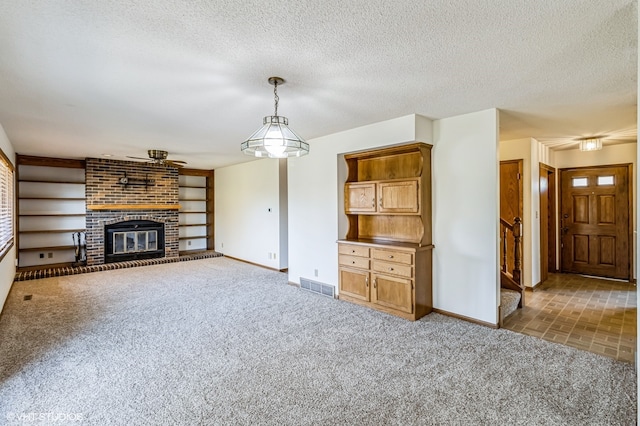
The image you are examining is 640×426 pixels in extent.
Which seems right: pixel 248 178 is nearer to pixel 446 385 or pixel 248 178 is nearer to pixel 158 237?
pixel 158 237

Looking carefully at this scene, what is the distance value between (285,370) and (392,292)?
5.82 ft

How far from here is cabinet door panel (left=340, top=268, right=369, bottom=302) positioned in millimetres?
4328

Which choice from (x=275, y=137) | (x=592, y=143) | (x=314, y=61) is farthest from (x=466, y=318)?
(x=592, y=143)

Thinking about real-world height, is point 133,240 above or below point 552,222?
below

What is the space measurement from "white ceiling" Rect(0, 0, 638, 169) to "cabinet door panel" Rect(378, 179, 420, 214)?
0.82 metres

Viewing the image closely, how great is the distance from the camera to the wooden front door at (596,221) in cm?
560

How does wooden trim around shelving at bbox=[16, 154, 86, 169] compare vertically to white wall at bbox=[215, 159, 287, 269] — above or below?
above

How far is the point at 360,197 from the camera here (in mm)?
4570

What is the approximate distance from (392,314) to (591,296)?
10.1 feet

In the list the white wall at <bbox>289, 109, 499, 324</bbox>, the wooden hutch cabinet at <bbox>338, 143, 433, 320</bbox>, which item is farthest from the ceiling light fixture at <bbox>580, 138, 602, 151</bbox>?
the wooden hutch cabinet at <bbox>338, 143, 433, 320</bbox>

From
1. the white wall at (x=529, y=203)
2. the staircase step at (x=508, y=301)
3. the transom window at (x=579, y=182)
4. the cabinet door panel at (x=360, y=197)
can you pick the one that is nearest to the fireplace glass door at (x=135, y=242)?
the cabinet door panel at (x=360, y=197)

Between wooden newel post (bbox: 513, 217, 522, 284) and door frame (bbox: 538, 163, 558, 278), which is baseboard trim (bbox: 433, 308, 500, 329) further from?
door frame (bbox: 538, 163, 558, 278)

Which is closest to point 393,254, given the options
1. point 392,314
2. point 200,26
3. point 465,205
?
point 392,314

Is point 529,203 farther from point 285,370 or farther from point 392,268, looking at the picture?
point 285,370
